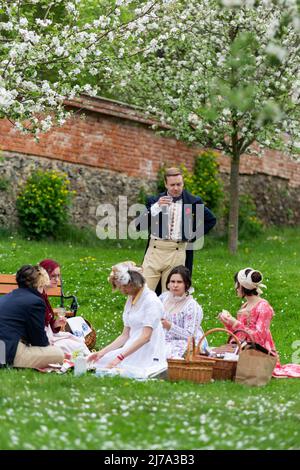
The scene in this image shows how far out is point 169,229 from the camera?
37.8ft

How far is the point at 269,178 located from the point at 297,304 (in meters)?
9.79

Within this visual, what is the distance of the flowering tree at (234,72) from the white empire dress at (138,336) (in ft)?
26.0

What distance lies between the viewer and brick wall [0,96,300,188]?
17.7 metres

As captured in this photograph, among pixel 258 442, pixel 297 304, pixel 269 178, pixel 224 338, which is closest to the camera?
pixel 258 442

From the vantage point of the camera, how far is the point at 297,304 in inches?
566

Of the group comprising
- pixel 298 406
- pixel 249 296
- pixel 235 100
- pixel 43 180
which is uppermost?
pixel 235 100

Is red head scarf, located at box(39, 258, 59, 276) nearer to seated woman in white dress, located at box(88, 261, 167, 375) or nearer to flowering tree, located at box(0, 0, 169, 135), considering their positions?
seated woman in white dress, located at box(88, 261, 167, 375)

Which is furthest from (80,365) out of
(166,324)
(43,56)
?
(43,56)

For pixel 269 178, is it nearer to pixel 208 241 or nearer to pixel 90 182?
pixel 208 241

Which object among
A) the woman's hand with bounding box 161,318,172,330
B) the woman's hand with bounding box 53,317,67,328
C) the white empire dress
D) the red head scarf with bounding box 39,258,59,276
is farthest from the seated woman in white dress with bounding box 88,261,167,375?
the red head scarf with bounding box 39,258,59,276

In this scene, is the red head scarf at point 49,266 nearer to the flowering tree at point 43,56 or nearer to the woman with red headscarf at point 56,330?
the woman with red headscarf at point 56,330

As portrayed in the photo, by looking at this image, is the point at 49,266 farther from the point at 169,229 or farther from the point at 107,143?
the point at 107,143

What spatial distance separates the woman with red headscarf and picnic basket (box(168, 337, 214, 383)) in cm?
150

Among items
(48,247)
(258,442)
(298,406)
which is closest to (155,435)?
(258,442)
